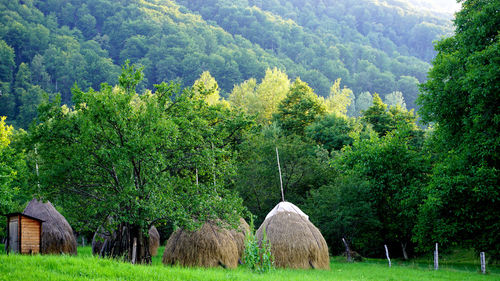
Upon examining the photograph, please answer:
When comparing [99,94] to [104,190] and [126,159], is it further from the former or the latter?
[104,190]

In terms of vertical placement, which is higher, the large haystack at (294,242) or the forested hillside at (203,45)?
the forested hillside at (203,45)

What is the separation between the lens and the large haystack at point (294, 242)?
1911 centimetres

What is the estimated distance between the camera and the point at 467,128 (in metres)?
17.4

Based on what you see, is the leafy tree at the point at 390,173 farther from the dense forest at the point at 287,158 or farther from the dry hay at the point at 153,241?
the dry hay at the point at 153,241

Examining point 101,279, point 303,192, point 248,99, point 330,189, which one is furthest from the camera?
point 248,99

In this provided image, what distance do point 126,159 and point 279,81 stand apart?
3760 cm

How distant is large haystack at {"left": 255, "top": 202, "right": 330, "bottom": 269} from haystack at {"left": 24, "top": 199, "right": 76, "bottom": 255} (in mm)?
11773

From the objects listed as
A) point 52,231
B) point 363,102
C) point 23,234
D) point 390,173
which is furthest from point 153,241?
point 363,102

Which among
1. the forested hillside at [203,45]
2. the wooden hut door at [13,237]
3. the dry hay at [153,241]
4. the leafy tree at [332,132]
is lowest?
the dry hay at [153,241]

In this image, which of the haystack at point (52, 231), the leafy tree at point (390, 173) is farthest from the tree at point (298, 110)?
the haystack at point (52, 231)

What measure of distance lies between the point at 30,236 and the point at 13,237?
585mm

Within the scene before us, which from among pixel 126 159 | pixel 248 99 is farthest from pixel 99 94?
pixel 248 99

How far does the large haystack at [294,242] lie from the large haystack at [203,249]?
150 centimetres

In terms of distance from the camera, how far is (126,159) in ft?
49.8
